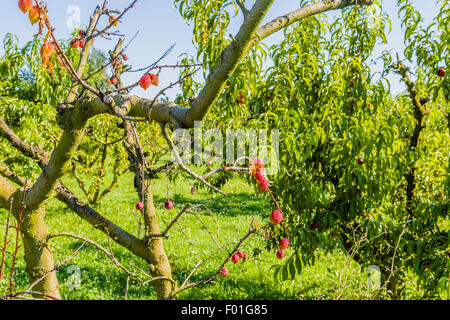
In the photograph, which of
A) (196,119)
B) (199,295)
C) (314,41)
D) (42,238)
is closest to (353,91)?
(314,41)

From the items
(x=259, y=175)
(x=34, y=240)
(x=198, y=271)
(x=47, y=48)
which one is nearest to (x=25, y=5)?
(x=47, y=48)

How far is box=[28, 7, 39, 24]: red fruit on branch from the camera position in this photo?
0.95 metres

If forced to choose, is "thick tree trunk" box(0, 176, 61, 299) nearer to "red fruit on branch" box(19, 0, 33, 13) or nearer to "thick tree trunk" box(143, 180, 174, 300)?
"thick tree trunk" box(143, 180, 174, 300)

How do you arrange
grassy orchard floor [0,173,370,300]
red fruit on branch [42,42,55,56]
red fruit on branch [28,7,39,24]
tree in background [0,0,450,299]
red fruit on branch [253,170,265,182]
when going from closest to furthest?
red fruit on branch [28,7,39,24] < red fruit on branch [42,42,55,56] < red fruit on branch [253,170,265,182] < tree in background [0,0,450,299] < grassy orchard floor [0,173,370,300]

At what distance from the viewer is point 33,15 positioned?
95cm

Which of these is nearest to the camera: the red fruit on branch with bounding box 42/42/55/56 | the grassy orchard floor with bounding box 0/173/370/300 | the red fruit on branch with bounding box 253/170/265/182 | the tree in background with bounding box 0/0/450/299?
the red fruit on branch with bounding box 42/42/55/56

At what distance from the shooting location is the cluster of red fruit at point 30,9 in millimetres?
954

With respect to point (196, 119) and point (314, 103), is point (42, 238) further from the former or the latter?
point (314, 103)

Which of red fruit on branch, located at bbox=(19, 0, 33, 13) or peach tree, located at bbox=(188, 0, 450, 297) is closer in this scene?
red fruit on branch, located at bbox=(19, 0, 33, 13)

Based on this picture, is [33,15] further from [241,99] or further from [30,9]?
[241,99]

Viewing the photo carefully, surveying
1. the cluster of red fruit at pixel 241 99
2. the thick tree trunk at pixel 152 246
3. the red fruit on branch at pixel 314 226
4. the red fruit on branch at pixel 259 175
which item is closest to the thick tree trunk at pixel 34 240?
the thick tree trunk at pixel 152 246

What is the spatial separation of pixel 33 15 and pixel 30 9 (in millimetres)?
28

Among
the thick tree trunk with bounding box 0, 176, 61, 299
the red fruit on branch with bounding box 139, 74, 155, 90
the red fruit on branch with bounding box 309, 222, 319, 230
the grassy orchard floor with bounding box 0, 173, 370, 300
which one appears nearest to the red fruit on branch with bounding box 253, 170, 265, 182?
the red fruit on branch with bounding box 139, 74, 155, 90

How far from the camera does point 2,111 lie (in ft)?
16.2
